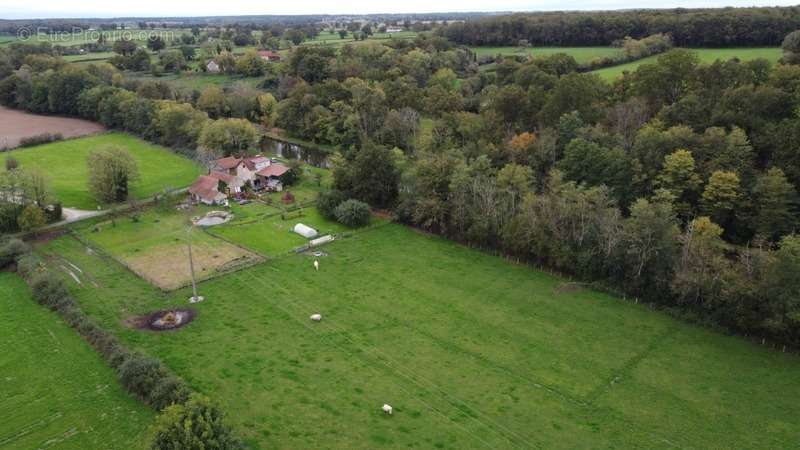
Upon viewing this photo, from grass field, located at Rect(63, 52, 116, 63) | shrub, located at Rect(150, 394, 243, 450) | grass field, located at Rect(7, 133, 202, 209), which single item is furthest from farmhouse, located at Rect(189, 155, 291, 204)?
grass field, located at Rect(63, 52, 116, 63)

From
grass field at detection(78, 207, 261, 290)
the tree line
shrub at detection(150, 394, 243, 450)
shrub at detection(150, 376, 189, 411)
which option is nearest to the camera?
shrub at detection(150, 394, 243, 450)

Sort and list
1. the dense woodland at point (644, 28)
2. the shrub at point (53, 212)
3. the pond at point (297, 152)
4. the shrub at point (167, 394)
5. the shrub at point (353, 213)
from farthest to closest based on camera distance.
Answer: the dense woodland at point (644, 28) → the pond at point (297, 152) → the shrub at point (53, 212) → the shrub at point (353, 213) → the shrub at point (167, 394)

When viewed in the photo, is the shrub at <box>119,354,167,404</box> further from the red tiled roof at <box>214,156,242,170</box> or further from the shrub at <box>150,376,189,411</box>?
the red tiled roof at <box>214,156,242,170</box>

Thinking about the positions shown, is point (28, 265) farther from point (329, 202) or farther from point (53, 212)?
point (329, 202)

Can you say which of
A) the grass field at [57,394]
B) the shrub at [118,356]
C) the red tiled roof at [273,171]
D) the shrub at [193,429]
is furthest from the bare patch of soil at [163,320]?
the red tiled roof at [273,171]

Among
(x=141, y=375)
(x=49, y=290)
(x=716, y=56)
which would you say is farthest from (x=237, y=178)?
(x=716, y=56)

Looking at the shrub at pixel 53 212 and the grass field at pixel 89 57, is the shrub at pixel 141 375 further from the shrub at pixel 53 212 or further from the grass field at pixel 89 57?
the grass field at pixel 89 57

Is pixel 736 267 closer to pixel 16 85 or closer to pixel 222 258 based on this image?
pixel 222 258
